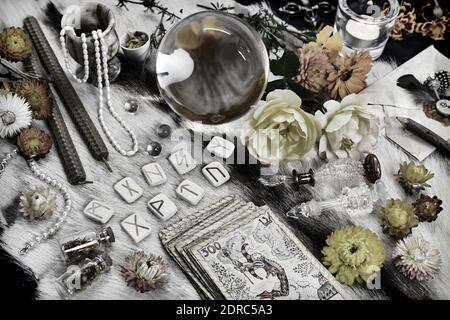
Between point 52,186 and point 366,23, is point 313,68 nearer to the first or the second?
point 366,23

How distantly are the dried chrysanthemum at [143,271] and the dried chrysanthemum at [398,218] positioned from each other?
400mm

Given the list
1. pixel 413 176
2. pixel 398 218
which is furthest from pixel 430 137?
pixel 398 218

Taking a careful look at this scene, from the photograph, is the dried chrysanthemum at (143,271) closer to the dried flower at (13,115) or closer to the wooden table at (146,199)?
the wooden table at (146,199)

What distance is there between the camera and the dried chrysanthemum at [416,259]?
1.18 meters

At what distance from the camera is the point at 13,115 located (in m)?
1.25

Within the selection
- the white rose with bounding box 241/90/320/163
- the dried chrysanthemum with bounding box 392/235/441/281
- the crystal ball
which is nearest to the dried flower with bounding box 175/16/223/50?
the crystal ball

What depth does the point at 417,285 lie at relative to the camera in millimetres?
1184

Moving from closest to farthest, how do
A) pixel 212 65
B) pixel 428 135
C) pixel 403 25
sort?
1. pixel 212 65
2. pixel 428 135
3. pixel 403 25

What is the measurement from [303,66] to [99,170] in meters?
0.43

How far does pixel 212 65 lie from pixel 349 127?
0.29 metres

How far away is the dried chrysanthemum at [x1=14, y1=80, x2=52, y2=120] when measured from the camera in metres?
1.28

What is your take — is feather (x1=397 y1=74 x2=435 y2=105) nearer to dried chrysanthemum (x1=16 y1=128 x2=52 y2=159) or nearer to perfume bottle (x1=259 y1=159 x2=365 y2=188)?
perfume bottle (x1=259 y1=159 x2=365 y2=188)
